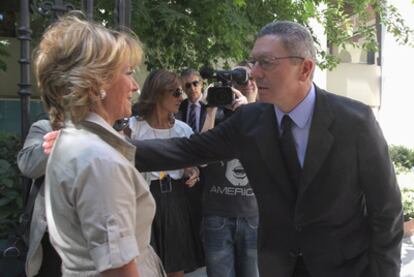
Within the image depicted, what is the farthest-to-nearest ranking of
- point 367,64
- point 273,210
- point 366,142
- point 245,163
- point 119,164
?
point 367,64, point 245,163, point 273,210, point 366,142, point 119,164

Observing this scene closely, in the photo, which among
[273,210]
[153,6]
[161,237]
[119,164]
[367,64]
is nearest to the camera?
[119,164]

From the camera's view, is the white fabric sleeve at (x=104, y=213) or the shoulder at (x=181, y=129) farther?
the shoulder at (x=181, y=129)

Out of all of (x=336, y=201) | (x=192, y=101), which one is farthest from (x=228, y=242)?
(x=192, y=101)

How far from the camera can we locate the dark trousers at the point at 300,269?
2291mm

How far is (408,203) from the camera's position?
306 inches

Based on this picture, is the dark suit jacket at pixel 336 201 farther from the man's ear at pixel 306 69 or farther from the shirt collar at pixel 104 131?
the shirt collar at pixel 104 131

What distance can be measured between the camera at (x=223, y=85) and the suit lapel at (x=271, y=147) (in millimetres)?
925

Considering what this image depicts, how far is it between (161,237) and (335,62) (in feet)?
17.3

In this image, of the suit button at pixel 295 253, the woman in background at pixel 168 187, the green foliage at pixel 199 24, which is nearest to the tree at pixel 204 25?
the green foliage at pixel 199 24

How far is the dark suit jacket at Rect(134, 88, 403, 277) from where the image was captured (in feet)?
7.14

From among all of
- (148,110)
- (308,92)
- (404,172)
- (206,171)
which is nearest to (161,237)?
(206,171)

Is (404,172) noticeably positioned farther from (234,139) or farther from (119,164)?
(119,164)

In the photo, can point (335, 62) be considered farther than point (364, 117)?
Yes

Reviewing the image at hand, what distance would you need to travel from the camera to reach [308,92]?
2359mm
